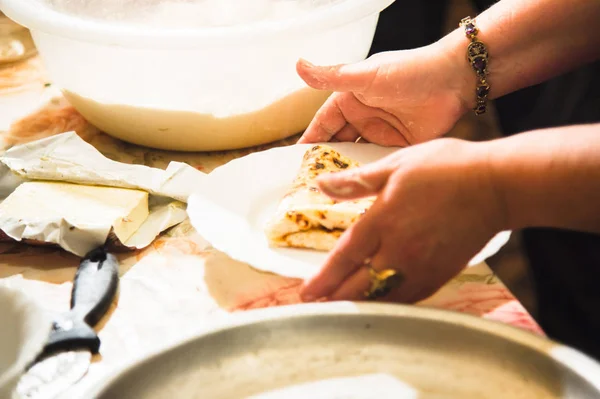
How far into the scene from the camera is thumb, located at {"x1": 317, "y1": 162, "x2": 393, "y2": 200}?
0.55 m

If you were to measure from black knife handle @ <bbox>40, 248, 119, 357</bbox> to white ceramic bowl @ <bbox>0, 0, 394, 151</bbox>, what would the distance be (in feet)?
0.83

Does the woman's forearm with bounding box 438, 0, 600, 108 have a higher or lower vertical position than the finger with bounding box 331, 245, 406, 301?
higher

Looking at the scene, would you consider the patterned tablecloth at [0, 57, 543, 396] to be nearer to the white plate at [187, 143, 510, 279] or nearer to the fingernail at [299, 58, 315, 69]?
the white plate at [187, 143, 510, 279]

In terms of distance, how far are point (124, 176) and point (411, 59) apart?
16.7 inches

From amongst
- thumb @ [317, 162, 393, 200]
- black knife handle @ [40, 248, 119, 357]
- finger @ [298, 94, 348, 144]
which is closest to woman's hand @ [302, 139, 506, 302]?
thumb @ [317, 162, 393, 200]

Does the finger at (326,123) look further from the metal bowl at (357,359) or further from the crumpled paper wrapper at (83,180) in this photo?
the metal bowl at (357,359)

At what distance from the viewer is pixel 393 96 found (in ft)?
2.83

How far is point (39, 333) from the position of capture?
1.38 feet

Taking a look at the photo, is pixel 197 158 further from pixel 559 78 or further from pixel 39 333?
pixel 559 78

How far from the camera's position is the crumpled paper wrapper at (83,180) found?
0.72 metres

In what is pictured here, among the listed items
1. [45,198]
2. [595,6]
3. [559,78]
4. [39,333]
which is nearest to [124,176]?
[45,198]

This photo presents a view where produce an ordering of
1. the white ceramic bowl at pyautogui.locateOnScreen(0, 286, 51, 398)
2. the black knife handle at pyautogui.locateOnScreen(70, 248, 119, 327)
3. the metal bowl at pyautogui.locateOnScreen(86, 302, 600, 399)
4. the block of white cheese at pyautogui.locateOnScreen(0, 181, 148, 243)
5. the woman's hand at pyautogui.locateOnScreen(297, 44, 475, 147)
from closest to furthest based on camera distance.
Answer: the white ceramic bowl at pyautogui.locateOnScreen(0, 286, 51, 398) < the metal bowl at pyautogui.locateOnScreen(86, 302, 600, 399) < the black knife handle at pyautogui.locateOnScreen(70, 248, 119, 327) < the block of white cheese at pyautogui.locateOnScreen(0, 181, 148, 243) < the woman's hand at pyautogui.locateOnScreen(297, 44, 475, 147)

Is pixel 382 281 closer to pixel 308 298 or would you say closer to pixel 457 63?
pixel 308 298

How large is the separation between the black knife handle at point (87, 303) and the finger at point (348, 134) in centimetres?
40
